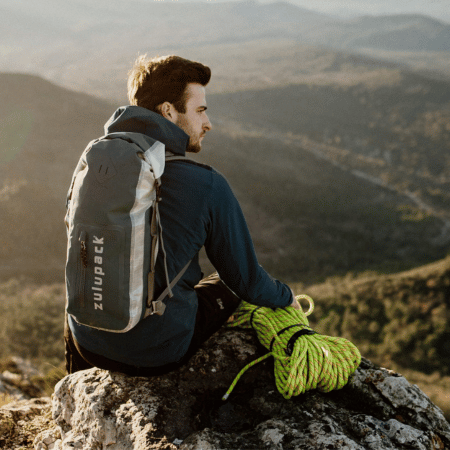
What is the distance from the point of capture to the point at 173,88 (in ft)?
6.49

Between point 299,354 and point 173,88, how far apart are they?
1.62m

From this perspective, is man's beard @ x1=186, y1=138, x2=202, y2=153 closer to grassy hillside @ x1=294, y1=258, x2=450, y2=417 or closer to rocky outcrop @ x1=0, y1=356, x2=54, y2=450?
rocky outcrop @ x1=0, y1=356, x2=54, y2=450

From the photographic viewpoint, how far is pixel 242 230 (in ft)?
6.12

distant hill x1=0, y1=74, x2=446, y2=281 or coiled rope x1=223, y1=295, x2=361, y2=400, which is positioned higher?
coiled rope x1=223, y1=295, x2=361, y2=400

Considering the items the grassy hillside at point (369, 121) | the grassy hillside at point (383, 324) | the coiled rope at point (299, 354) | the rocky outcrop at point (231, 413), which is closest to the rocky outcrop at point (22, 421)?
the rocky outcrop at point (231, 413)

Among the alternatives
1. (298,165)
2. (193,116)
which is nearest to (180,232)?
(193,116)

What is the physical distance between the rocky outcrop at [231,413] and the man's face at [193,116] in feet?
4.27

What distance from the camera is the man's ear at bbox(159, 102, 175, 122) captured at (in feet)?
6.49

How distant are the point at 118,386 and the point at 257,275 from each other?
98cm

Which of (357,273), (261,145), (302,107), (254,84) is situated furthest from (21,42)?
(357,273)

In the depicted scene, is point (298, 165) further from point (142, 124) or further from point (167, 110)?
point (142, 124)

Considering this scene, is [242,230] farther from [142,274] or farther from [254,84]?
[254,84]

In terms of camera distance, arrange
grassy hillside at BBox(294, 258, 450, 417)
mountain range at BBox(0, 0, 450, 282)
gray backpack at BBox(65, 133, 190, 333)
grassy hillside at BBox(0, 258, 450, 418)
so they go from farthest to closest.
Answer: mountain range at BBox(0, 0, 450, 282), grassy hillside at BBox(294, 258, 450, 417), grassy hillside at BBox(0, 258, 450, 418), gray backpack at BBox(65, 133, 190, 333)

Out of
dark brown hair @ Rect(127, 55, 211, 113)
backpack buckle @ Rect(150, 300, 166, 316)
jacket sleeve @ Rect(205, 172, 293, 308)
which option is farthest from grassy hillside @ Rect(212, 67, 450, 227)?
backpack buckle @ Rect(150, 300, 166, 316)
